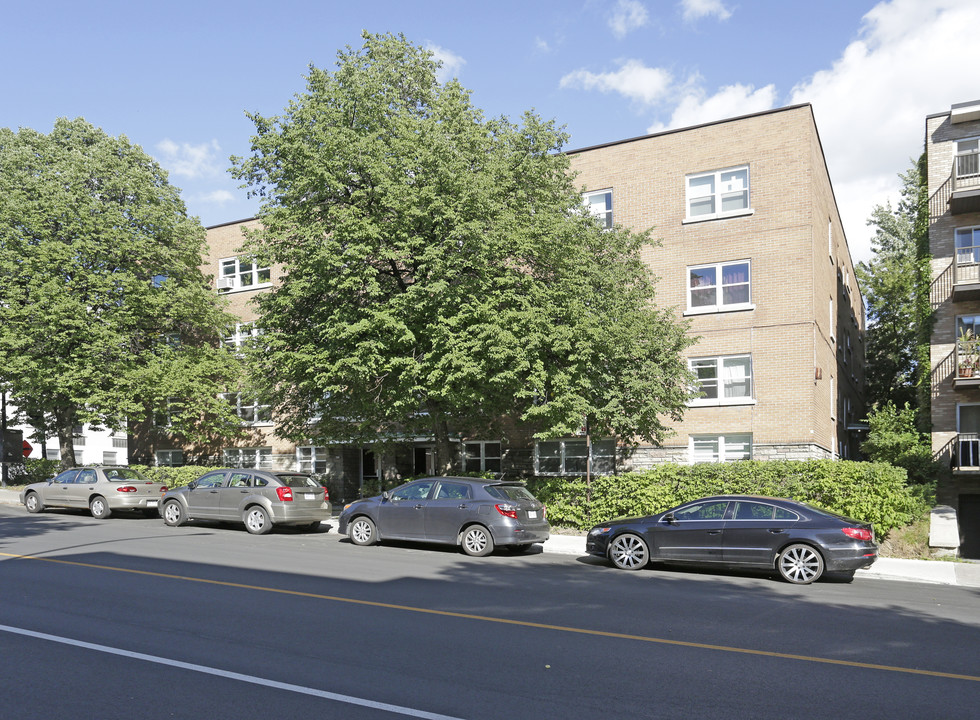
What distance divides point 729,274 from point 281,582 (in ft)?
57.0

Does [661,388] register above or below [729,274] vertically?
below

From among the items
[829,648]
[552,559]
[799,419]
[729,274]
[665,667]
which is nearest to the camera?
[665,667]

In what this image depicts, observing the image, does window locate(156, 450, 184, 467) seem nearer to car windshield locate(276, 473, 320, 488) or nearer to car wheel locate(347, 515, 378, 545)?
car windshield locate(276, 473, 320, 488)

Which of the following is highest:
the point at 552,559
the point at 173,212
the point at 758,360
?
the point at 173,212

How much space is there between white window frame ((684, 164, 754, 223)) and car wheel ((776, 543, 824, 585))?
44.7 ft

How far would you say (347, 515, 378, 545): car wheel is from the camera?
1666 centimetres

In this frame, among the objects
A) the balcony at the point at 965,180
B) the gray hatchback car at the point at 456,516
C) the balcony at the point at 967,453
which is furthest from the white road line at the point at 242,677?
the balcony at the point at 965,180

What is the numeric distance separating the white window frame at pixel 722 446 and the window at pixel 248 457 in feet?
56.8

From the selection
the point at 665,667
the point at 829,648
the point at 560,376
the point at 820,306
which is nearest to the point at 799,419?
the point at 820,306

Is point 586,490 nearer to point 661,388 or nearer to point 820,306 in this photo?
point 661,388

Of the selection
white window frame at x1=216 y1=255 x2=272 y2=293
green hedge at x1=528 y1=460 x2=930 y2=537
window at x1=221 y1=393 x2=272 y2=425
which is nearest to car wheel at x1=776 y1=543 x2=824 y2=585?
green hedge at x1=528 y1=460 x2=930 y2=537

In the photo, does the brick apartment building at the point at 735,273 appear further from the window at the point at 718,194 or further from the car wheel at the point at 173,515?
the car wheel at the point at 173,515

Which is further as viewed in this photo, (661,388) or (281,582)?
(661,388)

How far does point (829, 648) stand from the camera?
7.82 meters
